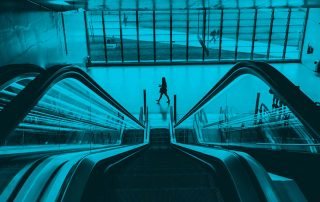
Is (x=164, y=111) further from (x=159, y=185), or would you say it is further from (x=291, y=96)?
(x=291, y=96)

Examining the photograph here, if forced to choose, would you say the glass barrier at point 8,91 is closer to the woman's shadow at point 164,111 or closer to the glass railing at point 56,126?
the glass railing at point 56,126

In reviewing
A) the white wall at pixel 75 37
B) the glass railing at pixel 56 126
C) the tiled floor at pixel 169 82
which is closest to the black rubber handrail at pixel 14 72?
the glass railing at pixel 56 126

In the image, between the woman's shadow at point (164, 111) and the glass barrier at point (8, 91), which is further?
the woman's shadow at point (164, 111)

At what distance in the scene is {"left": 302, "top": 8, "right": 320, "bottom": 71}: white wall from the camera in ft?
50.7

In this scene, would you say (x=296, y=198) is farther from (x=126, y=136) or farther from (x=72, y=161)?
(x=126, y=136)

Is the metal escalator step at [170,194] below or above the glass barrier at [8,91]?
below

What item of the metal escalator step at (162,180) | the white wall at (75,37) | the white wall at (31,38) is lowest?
the metal escalator step at (162,180)

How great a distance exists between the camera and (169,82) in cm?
1536

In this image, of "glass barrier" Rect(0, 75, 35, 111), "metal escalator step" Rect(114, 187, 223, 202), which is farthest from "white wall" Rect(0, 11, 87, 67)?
"metal escalator step" Rect(114, 187, 223, 202)

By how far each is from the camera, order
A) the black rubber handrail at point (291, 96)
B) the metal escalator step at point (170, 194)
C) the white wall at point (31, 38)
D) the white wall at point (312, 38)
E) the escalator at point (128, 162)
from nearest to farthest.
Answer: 1. the black rubber handrail at point (291, 96)
2. the escalator at point (128, 162)
3. the metal escalator step at point (170, 194)
4. the white wall at point (31, 38)
5. the white wall at point (312, 38)

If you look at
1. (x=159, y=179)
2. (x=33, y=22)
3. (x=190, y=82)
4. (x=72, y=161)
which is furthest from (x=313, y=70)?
(x=72, y=161)

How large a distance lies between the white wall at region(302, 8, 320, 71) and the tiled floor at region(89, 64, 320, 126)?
1.18ft

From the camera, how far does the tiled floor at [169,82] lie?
13.4 metres

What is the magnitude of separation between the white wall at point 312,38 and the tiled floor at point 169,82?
0.36 m
